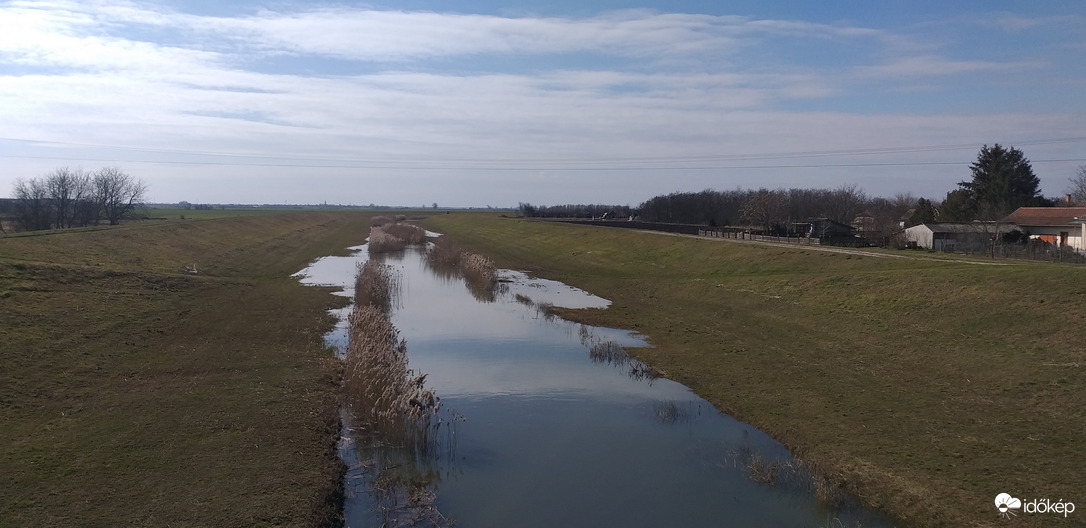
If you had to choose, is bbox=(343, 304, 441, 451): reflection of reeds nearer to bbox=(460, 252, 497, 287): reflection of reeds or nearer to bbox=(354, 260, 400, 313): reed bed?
bbox=(354, 260, 400, 313): reed bed

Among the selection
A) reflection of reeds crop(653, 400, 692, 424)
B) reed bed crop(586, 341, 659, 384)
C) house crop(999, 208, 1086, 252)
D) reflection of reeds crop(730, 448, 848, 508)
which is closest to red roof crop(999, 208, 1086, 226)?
house crop(999, 208, 1086, 252)

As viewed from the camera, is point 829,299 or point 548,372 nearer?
point 548,372

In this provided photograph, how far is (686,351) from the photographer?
832 inches

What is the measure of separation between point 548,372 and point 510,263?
33159 millimetres

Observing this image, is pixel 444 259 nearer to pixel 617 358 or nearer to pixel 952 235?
→ pixel 617 358

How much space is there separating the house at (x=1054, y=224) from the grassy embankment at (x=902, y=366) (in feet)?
62.9

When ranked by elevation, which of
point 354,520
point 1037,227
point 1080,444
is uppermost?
point 1037,227

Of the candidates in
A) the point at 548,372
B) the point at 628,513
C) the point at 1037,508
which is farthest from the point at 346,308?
the point at 1037,508

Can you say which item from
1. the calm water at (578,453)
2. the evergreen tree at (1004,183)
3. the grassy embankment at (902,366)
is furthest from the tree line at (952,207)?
the calm water at (578,453)

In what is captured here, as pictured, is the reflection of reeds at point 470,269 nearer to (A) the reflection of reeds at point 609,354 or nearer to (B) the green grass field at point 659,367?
(B) the green grass field at point 659,367

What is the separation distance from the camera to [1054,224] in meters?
45.0

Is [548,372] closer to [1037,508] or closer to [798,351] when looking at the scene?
[798,351]

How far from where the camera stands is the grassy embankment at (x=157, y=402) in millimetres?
9672

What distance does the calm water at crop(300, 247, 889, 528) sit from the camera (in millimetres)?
10422
